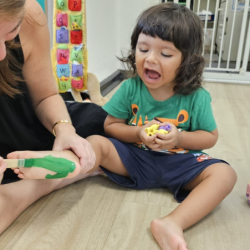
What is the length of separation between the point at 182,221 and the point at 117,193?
245mm

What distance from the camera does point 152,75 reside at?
2.97 ft

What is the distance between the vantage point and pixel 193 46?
2.94 feet

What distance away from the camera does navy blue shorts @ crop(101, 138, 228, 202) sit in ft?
2.93

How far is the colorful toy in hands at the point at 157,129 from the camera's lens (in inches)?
33.3

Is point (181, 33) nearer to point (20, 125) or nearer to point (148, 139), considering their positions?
point (148, 139)

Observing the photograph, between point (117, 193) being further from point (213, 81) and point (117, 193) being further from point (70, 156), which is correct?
point (213, 81)

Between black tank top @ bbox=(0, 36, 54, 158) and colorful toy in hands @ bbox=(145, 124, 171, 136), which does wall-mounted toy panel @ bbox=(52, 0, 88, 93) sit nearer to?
black tank top @ bbox=(0, 36, 54, 158)

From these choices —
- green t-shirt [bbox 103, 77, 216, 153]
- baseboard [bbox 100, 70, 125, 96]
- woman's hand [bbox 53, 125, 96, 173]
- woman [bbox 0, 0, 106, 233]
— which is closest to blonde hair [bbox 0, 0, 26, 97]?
woman [bbox 0, 0, 106, 233]

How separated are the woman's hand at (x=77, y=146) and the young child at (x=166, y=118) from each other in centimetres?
13

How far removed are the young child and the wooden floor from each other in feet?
0.16

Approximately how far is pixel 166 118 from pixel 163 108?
0.03 metres

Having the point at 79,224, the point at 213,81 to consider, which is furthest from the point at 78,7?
the point at 213,81

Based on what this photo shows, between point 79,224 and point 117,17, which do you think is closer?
point 79,224

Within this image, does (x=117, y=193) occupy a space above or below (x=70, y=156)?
below
